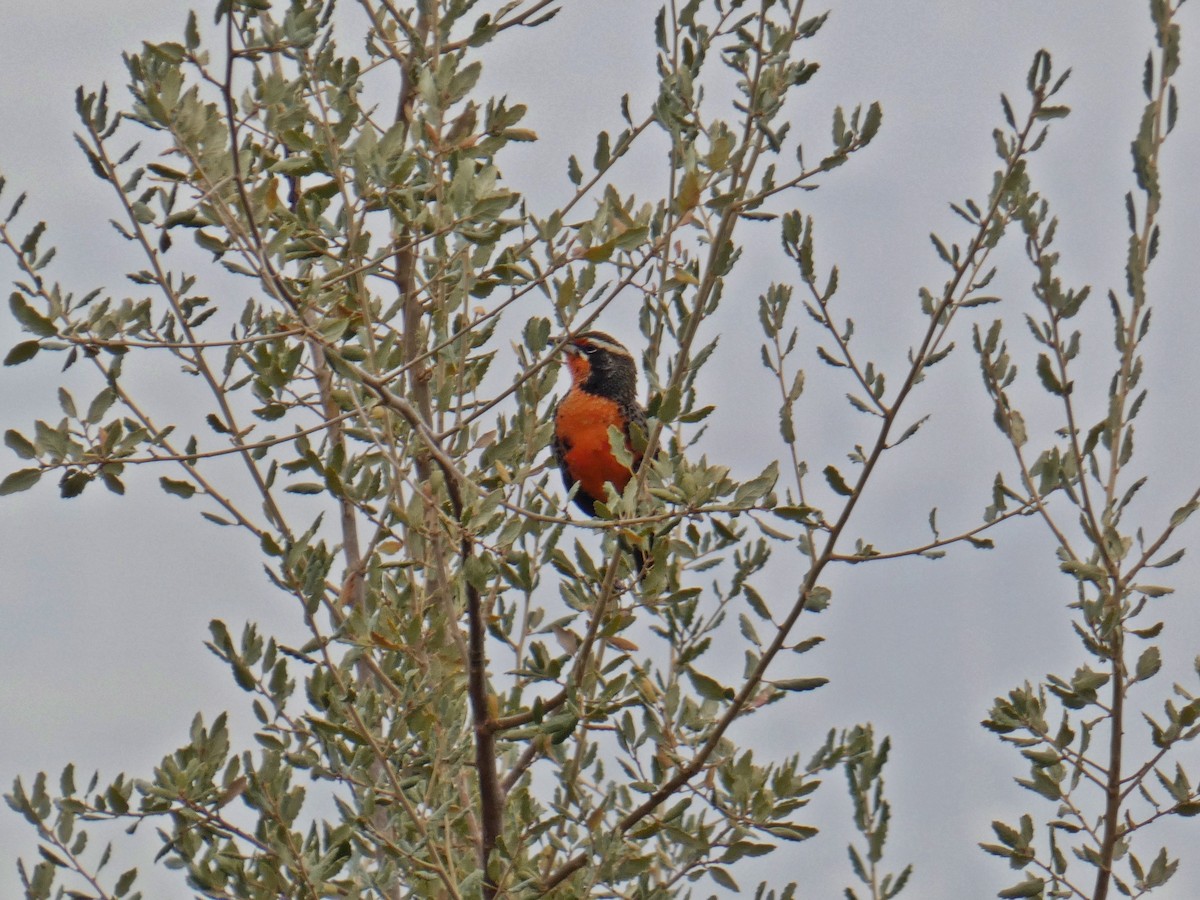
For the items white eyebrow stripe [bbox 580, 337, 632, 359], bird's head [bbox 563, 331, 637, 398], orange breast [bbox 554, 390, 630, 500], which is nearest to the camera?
orange breast [bbox 554, 390, 630, 500]

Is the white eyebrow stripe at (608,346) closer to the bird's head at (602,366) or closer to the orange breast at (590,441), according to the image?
the bird's head at (602,366)

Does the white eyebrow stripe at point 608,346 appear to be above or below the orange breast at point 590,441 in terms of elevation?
above

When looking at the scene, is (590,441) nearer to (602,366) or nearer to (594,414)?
(594,414)

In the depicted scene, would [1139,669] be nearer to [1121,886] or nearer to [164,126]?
[1121,886]

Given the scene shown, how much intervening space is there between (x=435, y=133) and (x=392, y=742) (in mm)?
1320

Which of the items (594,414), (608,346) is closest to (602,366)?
(608,346)

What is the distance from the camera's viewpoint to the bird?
18.6 feet

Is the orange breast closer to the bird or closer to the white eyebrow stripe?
the bird

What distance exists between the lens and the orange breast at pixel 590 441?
18.6 ft


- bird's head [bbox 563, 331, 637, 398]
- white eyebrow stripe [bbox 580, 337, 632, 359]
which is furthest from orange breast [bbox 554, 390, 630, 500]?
white eyebrow stripe [bbox 580, 337, 632, 359]

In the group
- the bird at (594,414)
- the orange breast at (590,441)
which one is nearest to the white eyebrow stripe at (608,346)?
the bird at (594,414)

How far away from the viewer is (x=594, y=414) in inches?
230

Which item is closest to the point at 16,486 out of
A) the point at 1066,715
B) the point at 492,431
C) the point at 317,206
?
the point at 317,206

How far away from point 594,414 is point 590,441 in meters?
0.16
